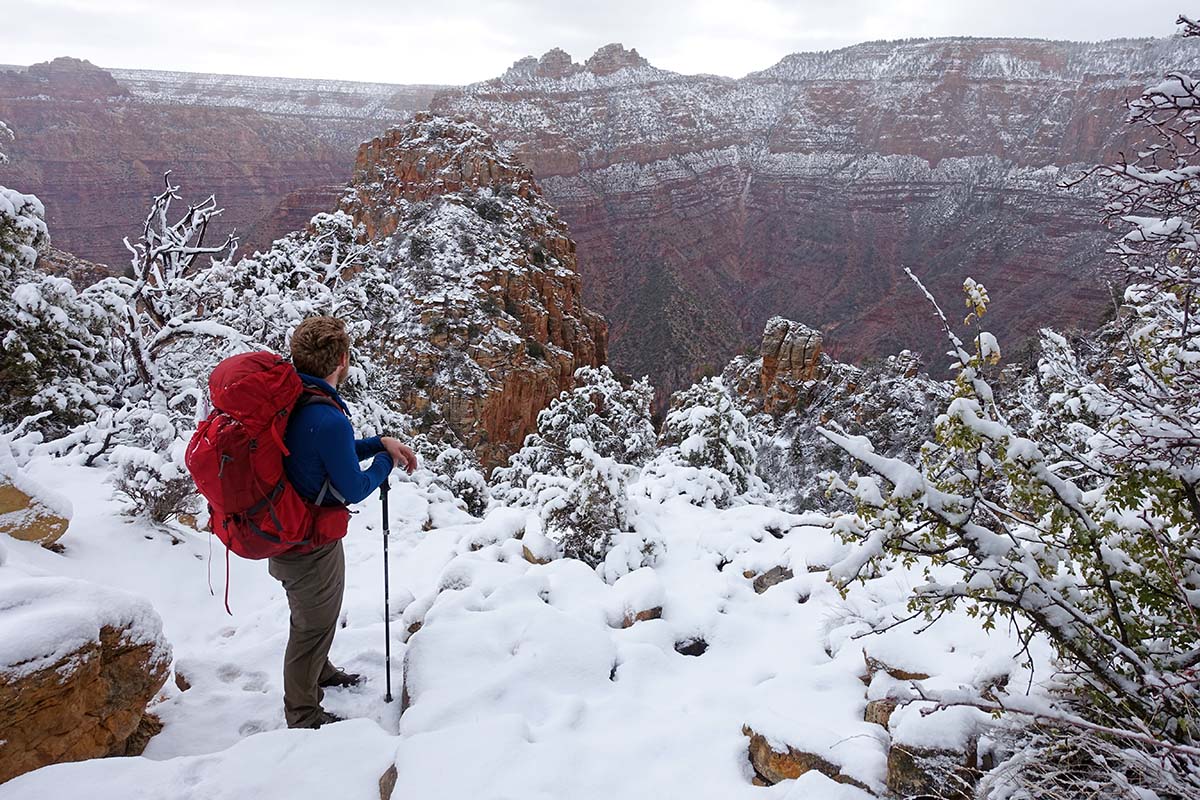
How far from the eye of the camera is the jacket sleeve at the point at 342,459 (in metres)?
2.70

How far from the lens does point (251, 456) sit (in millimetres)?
2570

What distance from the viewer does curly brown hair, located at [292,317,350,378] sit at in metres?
2.86

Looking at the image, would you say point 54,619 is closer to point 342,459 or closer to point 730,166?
point 342,459

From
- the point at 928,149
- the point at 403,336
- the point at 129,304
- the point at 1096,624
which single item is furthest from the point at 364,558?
the point at 928,149

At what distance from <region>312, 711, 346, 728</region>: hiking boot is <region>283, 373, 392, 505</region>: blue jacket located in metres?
1.16

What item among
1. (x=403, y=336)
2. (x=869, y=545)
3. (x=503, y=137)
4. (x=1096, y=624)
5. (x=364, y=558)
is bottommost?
(x=403, y=336)


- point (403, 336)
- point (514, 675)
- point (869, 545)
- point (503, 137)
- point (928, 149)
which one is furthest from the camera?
point (928, 149)

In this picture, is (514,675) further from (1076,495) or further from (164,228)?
(164,228)

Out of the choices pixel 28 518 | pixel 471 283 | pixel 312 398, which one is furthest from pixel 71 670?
pixel 471 283

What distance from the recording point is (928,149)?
91438mm

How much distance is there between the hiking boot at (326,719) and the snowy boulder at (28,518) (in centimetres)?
240

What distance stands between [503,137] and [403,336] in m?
64.2

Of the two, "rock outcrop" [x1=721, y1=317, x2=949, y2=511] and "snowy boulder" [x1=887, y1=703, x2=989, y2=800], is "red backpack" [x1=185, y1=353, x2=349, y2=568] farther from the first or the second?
"rock outcrop" [x1=721, y1=317, x2=949, y2=511]

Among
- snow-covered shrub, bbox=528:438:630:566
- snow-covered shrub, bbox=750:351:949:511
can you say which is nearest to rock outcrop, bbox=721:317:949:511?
snow-covered shrub, bbox=750:351:949:511
